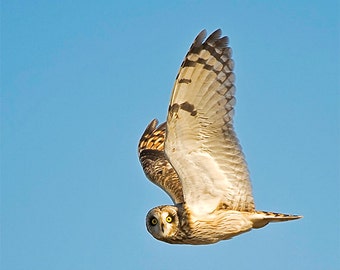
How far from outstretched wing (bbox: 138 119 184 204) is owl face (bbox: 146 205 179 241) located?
48 centimetres

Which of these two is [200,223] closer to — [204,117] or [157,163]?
[204,117]

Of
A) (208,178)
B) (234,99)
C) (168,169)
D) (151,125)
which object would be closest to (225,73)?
(234,99)

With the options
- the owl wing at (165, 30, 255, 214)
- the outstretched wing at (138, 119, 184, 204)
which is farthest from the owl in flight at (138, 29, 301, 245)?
the outstretched wing at (138, 119, 184, 204)

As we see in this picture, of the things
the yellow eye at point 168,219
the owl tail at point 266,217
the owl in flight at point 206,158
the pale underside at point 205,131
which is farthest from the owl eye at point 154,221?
the owl tail at point 266,217

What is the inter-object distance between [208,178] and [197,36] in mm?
1305

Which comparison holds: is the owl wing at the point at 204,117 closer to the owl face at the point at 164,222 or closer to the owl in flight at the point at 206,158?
the owl in flight at the point at 206,158

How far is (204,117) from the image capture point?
9.17m

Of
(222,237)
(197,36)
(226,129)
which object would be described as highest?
(197,36)

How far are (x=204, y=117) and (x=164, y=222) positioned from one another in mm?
1021

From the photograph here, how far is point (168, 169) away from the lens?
10820 mm

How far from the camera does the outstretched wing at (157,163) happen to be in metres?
10.2

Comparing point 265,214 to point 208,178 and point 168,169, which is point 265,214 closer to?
point 208,178

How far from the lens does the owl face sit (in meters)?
9.34

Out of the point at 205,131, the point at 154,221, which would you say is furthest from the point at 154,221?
the point at 205,131
